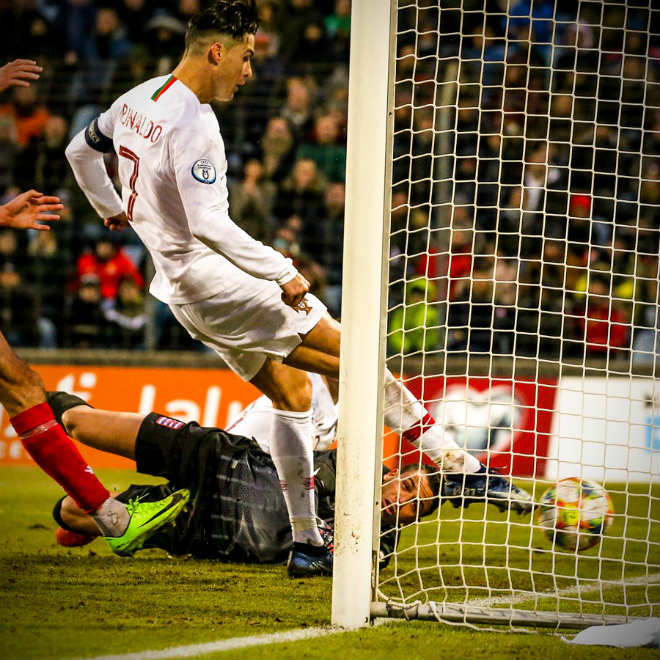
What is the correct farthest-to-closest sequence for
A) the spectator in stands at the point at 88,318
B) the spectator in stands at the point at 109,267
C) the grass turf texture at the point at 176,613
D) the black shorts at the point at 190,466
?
1. the spectator in stands at the point at 88,318
2. the spectator in stands at the point at 109,267
3. the black shorts at the point at 190,466
4. the grass turf texture at the point at 176,613

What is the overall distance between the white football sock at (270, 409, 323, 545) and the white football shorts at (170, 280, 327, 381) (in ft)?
0.90

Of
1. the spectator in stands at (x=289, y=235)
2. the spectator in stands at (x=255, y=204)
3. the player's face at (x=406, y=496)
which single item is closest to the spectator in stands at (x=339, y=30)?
the spectator in stands at (x=255, y=204)

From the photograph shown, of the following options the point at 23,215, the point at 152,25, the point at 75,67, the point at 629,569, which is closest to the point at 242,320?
the point at 23,215

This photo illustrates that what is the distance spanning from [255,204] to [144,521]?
16.5 ft

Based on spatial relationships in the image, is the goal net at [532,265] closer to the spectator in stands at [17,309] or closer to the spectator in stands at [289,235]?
the spectator in stands at [289,235]

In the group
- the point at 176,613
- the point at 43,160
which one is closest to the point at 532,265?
the point at 43,160

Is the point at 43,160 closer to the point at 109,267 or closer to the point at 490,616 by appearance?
the point at 109,267

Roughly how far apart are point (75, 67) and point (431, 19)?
10.3 feet

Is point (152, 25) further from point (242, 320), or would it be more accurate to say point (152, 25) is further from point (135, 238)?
point (242, 320)

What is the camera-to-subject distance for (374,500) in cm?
333

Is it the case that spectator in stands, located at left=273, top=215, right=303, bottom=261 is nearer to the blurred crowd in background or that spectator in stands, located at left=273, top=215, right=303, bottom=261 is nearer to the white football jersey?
the blurred crowd in background

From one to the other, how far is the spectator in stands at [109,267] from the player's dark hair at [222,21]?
14.0 ft

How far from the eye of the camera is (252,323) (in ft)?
14.2

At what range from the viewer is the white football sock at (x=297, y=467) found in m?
4.27
